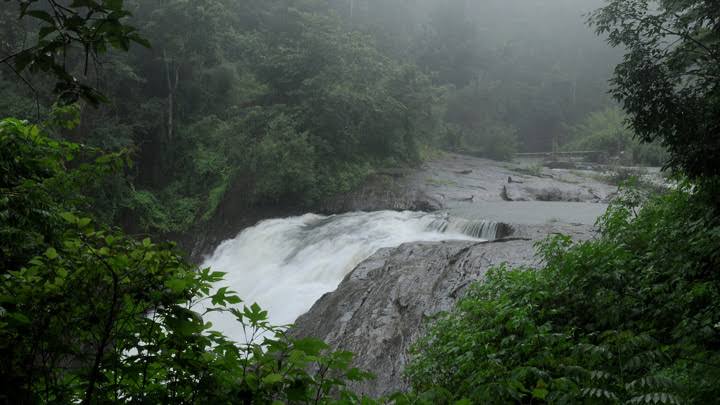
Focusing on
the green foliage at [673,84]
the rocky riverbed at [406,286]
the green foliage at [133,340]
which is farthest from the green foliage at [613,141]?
the green foliage at [133,340]

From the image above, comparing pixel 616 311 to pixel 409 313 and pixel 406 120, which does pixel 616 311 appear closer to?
pixel 409 313

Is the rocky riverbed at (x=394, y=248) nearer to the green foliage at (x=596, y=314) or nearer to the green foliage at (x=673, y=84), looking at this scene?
the green foliage at (x=596, y=314)

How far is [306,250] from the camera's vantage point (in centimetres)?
1176

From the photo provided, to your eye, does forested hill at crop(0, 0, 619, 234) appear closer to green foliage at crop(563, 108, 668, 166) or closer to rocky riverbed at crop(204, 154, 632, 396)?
rocky riverbed at crop(204, 154, 632, 396)

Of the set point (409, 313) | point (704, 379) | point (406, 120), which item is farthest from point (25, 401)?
point (406, 120)

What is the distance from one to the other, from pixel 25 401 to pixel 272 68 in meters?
18.9

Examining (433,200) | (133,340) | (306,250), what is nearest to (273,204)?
(306,250)

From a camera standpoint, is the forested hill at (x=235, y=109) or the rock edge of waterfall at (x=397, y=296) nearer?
the rock edge of waterfall at (x=397, y=296)

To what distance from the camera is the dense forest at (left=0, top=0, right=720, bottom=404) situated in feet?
5.69

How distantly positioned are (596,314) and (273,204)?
13052mm

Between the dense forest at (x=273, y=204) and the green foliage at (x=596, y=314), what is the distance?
23 millimetres

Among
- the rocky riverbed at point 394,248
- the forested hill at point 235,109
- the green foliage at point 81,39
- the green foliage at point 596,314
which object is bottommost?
the green foliage at point 596,314

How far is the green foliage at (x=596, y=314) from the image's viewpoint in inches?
123

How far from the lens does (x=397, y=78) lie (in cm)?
1972
